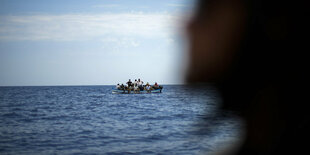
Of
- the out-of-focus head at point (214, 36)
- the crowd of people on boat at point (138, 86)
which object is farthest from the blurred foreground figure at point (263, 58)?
the crowd of people on boat at point (138, 86)

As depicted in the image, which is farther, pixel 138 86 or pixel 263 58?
pixel 138 86

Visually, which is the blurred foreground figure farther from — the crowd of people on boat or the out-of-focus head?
the crowd of people on boat

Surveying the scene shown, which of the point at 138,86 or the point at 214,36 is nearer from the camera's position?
the point at 214,36

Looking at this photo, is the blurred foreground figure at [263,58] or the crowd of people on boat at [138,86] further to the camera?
the crowd of people on boat at [138,86]

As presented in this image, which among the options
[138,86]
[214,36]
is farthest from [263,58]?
[138,86]

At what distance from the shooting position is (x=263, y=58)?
33.5 inches

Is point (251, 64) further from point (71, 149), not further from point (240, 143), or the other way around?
point (71, 149)

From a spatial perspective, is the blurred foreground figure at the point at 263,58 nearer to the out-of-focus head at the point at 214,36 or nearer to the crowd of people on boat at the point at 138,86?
the out-of-focus head at the point at 214,36

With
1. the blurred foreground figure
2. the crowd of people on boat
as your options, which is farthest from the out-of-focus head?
the crowd of people on boat

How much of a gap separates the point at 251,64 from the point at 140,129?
15.0m

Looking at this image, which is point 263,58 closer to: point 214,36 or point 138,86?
point 214,36

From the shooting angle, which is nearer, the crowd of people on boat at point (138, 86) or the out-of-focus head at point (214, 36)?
the out-of-focus head at point (214, 36)

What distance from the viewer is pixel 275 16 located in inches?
32.5

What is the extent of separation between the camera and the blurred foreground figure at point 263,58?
2.73ft
